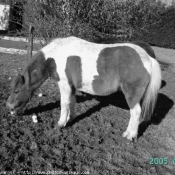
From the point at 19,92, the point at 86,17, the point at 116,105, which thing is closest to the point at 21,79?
the point at 19,92

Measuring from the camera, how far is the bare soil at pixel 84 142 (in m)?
3.23

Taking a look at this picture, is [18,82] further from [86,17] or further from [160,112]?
[86,17]

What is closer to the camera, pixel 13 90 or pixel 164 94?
pixel 13 90

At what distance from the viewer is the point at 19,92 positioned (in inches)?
158

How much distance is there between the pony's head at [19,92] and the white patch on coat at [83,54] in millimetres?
621

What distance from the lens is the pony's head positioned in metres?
3.96

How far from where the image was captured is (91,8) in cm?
682

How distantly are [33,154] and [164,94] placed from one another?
4961 mm

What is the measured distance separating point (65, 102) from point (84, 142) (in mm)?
835

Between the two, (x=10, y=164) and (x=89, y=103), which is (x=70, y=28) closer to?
(x=89, y=103)

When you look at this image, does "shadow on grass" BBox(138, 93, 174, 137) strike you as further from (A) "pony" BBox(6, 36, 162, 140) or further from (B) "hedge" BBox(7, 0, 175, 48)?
(B) "hedge" BBox(7, 0, 175, 48)

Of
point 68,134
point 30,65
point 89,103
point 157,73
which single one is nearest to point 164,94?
point 89,103

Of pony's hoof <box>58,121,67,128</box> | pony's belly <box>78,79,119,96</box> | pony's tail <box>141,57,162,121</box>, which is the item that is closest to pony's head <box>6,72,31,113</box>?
pony's hoof <box>58,121,67,128</box>

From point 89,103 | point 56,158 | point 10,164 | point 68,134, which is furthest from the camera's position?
point 89,103
